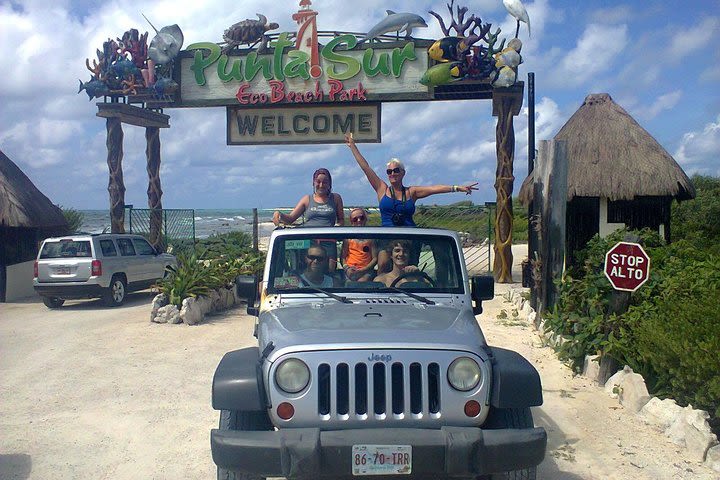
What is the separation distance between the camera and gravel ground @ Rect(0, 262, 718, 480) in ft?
16.6

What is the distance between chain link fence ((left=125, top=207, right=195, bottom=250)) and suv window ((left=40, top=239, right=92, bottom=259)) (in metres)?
3.31

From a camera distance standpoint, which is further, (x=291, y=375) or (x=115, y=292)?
(x=115, y=292)

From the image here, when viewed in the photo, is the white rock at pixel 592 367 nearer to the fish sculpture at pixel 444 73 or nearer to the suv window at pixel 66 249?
the fish sculpture at pixel 444 73

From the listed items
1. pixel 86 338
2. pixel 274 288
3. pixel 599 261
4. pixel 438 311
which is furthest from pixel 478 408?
pixel 86 338

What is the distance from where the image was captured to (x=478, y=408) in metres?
3.80

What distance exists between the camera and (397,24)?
15312 millimetres

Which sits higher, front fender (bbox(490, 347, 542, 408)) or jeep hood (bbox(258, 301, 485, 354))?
jeep hood (bbox(258, 301, 485, 354))

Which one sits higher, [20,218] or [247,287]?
[20,218]

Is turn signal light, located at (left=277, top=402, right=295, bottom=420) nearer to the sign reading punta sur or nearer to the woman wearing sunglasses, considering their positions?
the woman wearing sunglasses

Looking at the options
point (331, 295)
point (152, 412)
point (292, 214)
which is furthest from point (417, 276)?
point (152, 412)

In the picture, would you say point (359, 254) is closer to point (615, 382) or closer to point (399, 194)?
point (399, 194)

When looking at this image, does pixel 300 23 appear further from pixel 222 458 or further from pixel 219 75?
pixel 222 458

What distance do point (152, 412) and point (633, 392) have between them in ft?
13.6

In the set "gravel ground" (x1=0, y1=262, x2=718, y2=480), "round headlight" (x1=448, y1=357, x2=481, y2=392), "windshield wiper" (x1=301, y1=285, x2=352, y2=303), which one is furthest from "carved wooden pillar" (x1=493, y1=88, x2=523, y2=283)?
"round headlight" (x1=448, y1=357, x2=481, y2=392)
